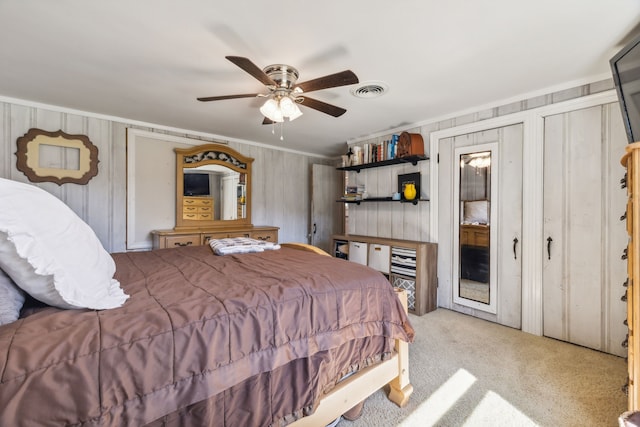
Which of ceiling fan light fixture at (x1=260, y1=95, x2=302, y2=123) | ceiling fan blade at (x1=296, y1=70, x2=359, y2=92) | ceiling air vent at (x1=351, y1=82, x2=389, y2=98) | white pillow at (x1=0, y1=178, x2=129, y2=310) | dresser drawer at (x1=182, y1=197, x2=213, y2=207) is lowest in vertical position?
white pillow at (x1=0, y1=178, x2=129, y2=310)

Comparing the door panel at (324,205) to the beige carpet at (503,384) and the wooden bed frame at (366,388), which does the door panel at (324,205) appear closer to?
the beige carpet at (503,384)

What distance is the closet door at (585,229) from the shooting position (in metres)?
2.17

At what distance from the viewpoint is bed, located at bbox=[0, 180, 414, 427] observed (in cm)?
74

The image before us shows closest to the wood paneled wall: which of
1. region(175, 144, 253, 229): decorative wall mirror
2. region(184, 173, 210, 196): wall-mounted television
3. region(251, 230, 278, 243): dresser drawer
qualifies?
region(175, 144, 253, 229): decorative wall mirror

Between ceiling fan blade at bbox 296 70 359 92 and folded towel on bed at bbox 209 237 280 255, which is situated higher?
ceiling fan blade at bbox 296 70 359 92

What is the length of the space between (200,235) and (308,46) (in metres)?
2.73

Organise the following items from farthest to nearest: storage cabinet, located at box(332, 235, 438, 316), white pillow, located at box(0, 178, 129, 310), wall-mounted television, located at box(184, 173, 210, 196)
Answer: wall-mounted television, located at box(184, 173, 210, 196)
storage cabinet, located at box(332, 235, 438, 316)
white pillow, located at box(0, 178, 129, 310)

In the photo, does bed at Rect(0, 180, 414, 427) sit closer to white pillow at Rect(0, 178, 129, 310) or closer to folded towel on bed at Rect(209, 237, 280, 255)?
white pillow at Rect(0, 178, 129, 310)

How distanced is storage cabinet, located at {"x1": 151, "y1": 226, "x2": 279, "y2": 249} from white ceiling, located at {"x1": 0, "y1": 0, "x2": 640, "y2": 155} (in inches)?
59.8

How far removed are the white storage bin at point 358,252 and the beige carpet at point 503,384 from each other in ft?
4.26

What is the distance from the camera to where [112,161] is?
3.27m

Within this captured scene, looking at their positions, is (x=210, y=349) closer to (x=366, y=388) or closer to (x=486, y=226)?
(x=366, y=388)

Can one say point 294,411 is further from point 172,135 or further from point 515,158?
point 172,135

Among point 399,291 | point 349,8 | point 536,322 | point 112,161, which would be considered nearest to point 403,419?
point 399,291
